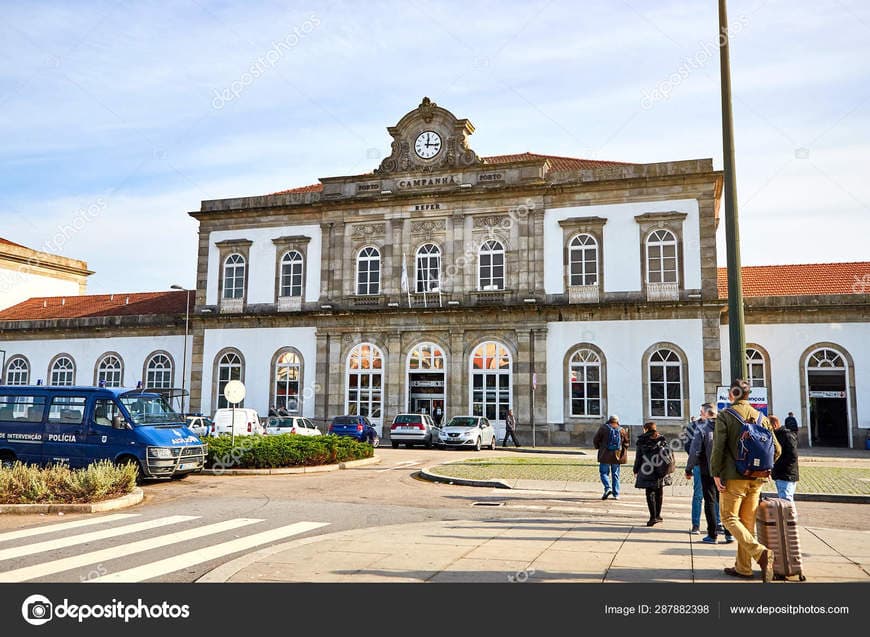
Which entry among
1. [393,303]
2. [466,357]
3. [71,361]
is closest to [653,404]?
[466,357]

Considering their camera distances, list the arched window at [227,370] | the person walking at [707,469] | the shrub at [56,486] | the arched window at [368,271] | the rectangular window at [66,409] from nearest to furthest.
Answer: the person walking at [707,469] < the shrub at [56,486] < the rectangular window at [66,409] < the arched window at [368,271] < the arched window at [227,370]

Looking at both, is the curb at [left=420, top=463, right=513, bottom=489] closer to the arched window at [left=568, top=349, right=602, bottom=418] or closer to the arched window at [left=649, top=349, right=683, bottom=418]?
the arched window at [left=568, top=349, right=602, bottom=418]

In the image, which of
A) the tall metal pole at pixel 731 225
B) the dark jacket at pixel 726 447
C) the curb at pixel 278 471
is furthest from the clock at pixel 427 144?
the dark jacket at pixel 726 447

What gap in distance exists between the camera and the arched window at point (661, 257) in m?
32.8

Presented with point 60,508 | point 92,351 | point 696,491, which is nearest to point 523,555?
point 696,491

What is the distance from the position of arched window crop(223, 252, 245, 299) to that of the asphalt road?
21937 millimetres

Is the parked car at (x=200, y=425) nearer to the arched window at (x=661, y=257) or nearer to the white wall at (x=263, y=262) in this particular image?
the white wall at (x=263, y=262)

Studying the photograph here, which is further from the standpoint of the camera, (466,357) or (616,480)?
(466,357)

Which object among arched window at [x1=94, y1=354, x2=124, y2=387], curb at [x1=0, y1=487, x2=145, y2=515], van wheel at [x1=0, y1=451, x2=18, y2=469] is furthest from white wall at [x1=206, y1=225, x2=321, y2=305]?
curb at [x1=0, y1=487, x2=145, y2=515]

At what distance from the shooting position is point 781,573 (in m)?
7.38

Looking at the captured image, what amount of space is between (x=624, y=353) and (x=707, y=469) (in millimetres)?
22906

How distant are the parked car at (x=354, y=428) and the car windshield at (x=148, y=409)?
13.7 m

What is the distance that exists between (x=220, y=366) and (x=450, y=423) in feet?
46.8

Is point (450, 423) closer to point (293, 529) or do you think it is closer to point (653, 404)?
point (653, 404)
